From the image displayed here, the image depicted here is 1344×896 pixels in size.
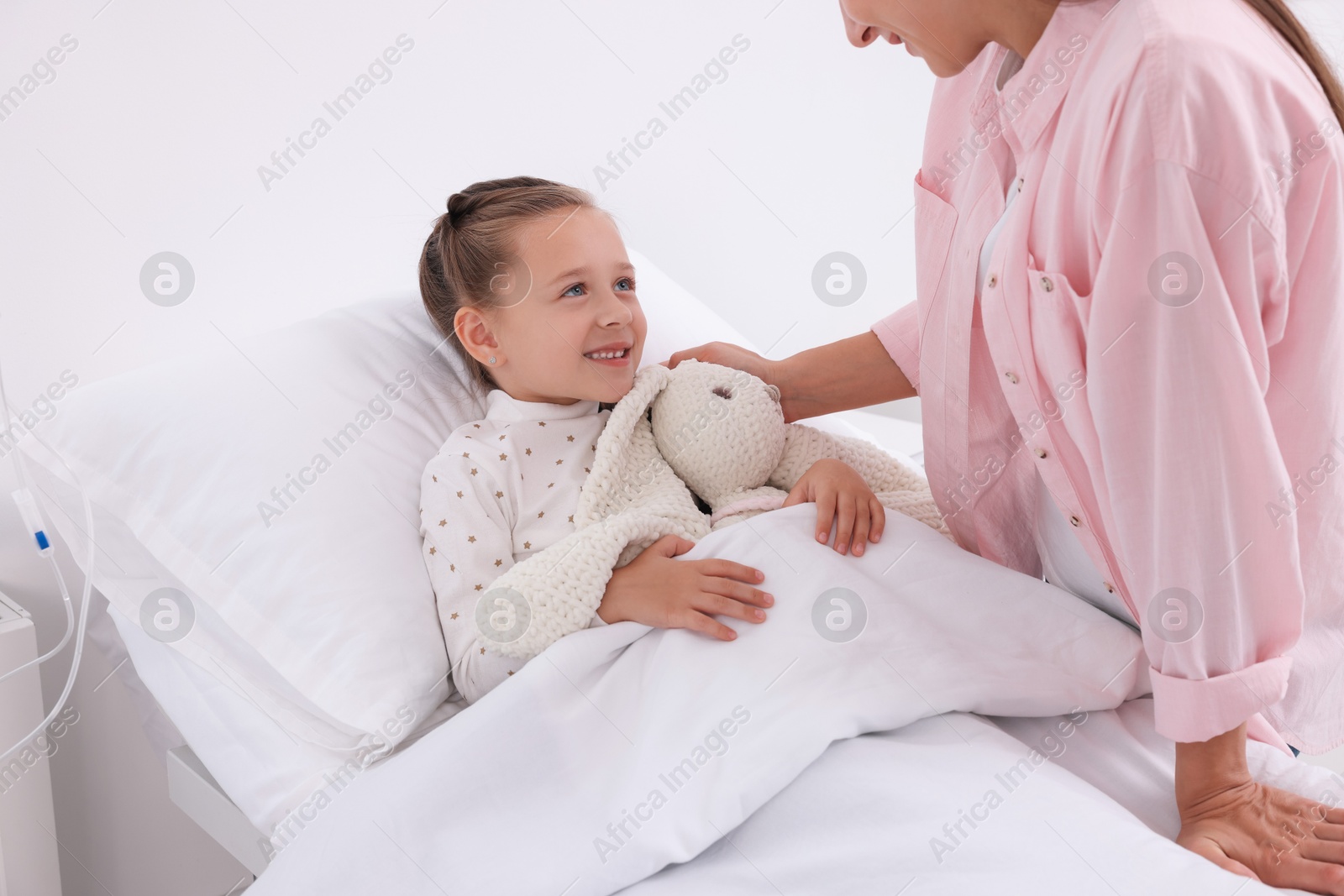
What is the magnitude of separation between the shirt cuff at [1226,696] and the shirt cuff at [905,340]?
0.56 meters

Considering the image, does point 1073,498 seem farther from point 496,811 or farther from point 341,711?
point 341,711

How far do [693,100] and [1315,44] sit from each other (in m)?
1.32

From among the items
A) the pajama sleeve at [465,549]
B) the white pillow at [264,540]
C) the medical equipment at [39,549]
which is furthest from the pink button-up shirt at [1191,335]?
the medical equipment at [39,549]

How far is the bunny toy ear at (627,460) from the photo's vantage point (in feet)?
3.84

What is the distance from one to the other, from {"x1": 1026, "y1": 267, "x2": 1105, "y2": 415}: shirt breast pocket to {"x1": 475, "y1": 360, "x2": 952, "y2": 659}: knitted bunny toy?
0.39 m

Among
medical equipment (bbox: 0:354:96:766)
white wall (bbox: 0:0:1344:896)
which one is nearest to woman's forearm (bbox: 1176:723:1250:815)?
medical equipment (bbox: 0:354:96:766)

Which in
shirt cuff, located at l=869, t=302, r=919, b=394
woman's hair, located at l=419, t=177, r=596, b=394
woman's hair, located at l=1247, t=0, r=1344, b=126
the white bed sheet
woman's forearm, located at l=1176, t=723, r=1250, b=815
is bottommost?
woman's forearm, located at l=1176, t=723, r=1250, b=815

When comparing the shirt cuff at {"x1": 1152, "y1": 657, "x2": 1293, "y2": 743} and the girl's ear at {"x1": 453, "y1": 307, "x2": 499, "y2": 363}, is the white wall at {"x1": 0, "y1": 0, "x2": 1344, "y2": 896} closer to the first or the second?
the girl's ear at {"x1": 453, "y1": 307, "x2": 499, "y2": 363}

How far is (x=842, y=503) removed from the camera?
1.08 meters

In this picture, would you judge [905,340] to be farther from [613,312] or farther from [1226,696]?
[1226,696]

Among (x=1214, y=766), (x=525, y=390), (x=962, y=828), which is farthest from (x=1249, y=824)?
(x=525, y=390)

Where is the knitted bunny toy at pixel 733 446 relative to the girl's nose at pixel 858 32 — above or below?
below

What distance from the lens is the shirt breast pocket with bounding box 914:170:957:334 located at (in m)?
1.09

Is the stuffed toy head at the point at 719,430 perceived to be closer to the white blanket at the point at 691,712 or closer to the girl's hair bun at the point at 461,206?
the white blanket at the point at 691,712
